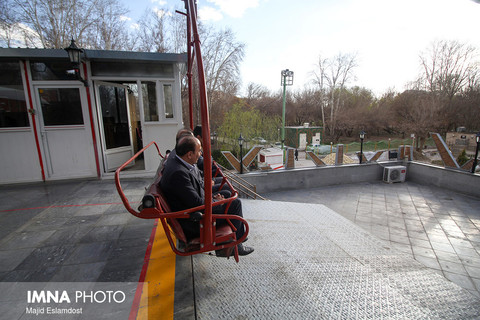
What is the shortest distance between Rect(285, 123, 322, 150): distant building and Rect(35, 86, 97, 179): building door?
2382cm

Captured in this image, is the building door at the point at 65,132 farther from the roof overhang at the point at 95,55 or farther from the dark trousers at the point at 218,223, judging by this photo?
the dark trousers at the point at 218,223

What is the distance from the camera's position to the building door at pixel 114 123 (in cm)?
563

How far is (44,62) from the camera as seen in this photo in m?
4.95

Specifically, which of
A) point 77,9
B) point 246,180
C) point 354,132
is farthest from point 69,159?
point 354,132

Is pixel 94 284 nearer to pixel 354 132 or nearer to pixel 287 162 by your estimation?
pixel 287 162

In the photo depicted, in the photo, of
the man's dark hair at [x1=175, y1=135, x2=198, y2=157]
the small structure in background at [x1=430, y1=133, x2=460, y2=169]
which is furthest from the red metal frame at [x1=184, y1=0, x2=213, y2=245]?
the small structure in background at [x1=430, y1=133, x2=460, y2=169]

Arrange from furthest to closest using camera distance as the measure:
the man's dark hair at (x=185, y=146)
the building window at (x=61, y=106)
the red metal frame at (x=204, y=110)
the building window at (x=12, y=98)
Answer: the building window at (x=61, y=106), the building window at (x=12, y=98), the man's dark hair at (x=185, y=146), the red metal frame at (x=204, y=110)

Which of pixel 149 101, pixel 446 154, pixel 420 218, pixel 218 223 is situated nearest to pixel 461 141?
pixel 446 154

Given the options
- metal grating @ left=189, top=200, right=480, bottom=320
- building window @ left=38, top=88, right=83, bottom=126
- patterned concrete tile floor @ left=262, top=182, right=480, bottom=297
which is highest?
building window @ left=38, top=88, right=83, bottom=126

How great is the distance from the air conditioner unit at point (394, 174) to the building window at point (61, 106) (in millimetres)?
12411

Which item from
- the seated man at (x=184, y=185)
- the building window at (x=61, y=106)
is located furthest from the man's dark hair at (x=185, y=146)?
the building window at (x=61, y=106)

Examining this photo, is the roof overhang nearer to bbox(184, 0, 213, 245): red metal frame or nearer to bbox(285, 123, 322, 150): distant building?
bbox(184, 0, 213, 245): red metal frame

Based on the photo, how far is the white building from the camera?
491 cm

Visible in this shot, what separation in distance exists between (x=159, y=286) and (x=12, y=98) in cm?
597
